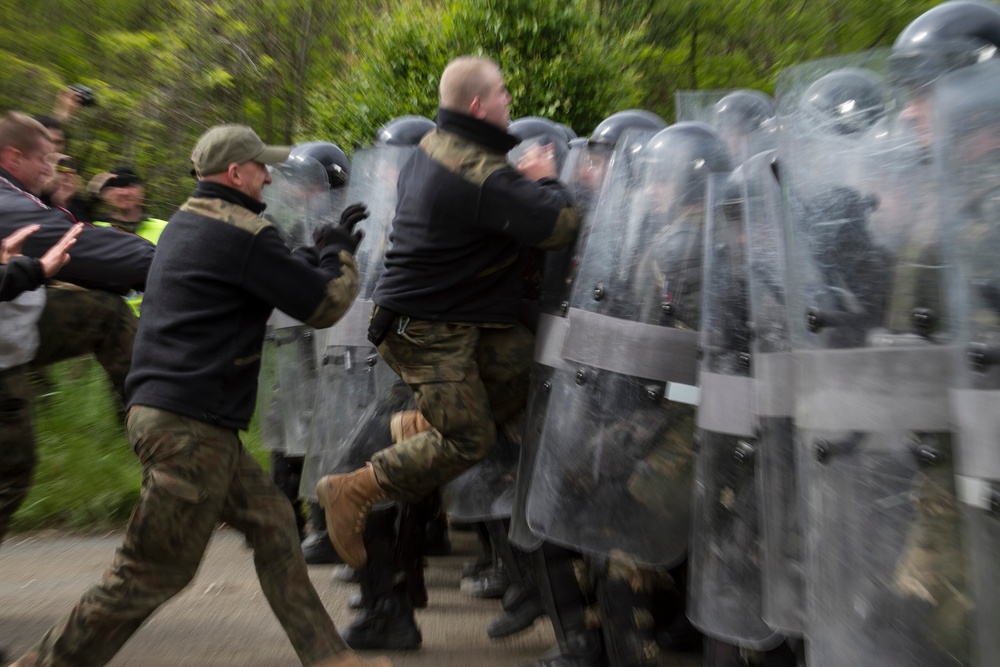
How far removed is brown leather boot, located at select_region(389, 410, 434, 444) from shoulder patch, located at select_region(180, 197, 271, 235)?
0.98 metres

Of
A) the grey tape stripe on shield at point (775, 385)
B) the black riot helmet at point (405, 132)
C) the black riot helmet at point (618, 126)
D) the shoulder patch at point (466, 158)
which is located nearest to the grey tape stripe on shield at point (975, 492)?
the grey tape stripe on shield at point (775, 385)

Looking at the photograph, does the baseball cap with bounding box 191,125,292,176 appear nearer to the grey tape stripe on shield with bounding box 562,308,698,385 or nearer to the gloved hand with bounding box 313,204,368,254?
the gloved hand with bounding box 313,204,368,254

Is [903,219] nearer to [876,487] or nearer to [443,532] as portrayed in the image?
[876,487]

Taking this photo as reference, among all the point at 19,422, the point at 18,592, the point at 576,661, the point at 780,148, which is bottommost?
the point at 18,592

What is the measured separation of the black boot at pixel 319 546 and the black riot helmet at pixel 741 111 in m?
2.84

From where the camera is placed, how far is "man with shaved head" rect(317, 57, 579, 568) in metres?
3.91

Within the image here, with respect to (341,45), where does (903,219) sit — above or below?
below

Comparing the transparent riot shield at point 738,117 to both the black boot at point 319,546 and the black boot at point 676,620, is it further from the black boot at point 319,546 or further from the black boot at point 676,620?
the black boot at point 319,546

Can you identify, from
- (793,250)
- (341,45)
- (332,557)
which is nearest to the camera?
(793,250)

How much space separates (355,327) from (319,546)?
1.61 meters

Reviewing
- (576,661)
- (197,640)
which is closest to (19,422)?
(197,640)

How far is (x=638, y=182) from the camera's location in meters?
3.62

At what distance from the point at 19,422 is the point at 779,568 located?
114 inches

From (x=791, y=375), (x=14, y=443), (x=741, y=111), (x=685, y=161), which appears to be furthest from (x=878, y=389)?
(x=14, y=443)
